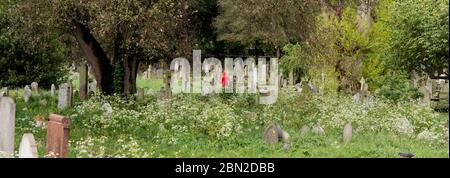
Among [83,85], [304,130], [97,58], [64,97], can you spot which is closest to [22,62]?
[83,85]

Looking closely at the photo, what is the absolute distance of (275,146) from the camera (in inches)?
528

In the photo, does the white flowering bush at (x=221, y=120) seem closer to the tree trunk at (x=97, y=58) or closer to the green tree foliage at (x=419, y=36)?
the tree trunk at (x=97, y=58)

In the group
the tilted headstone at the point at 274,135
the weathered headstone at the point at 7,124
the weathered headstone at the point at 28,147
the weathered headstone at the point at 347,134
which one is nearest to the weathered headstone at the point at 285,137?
the tilted headstone at the point at 274,135


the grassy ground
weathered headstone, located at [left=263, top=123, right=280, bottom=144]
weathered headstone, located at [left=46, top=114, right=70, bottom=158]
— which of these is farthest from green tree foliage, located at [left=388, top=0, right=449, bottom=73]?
weathered headstone, located at [left=46, top=114, right=70, bottom=158]

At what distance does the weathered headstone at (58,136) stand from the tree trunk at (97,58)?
11492mm

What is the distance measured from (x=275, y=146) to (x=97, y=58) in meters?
11.5

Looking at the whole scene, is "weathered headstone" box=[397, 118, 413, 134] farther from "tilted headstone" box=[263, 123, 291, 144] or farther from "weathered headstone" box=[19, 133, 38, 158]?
"weathered headstone" box=[19, 133, 38, 158]

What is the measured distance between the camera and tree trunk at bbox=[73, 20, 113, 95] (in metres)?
22.5

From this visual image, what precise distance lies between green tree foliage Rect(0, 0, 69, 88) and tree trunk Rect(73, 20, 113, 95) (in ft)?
17.9

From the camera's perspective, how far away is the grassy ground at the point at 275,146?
1241 centimetres

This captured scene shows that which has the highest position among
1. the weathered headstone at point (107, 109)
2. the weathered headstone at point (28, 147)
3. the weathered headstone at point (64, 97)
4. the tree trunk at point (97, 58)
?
the tree trunk at point (97, 58)

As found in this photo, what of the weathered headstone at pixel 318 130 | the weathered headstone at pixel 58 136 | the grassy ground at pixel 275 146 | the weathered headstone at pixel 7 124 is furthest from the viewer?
the weathered headstone at pixel 318 130

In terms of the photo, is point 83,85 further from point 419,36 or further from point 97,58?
point 419,36

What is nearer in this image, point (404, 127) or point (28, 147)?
point (28, 147)
